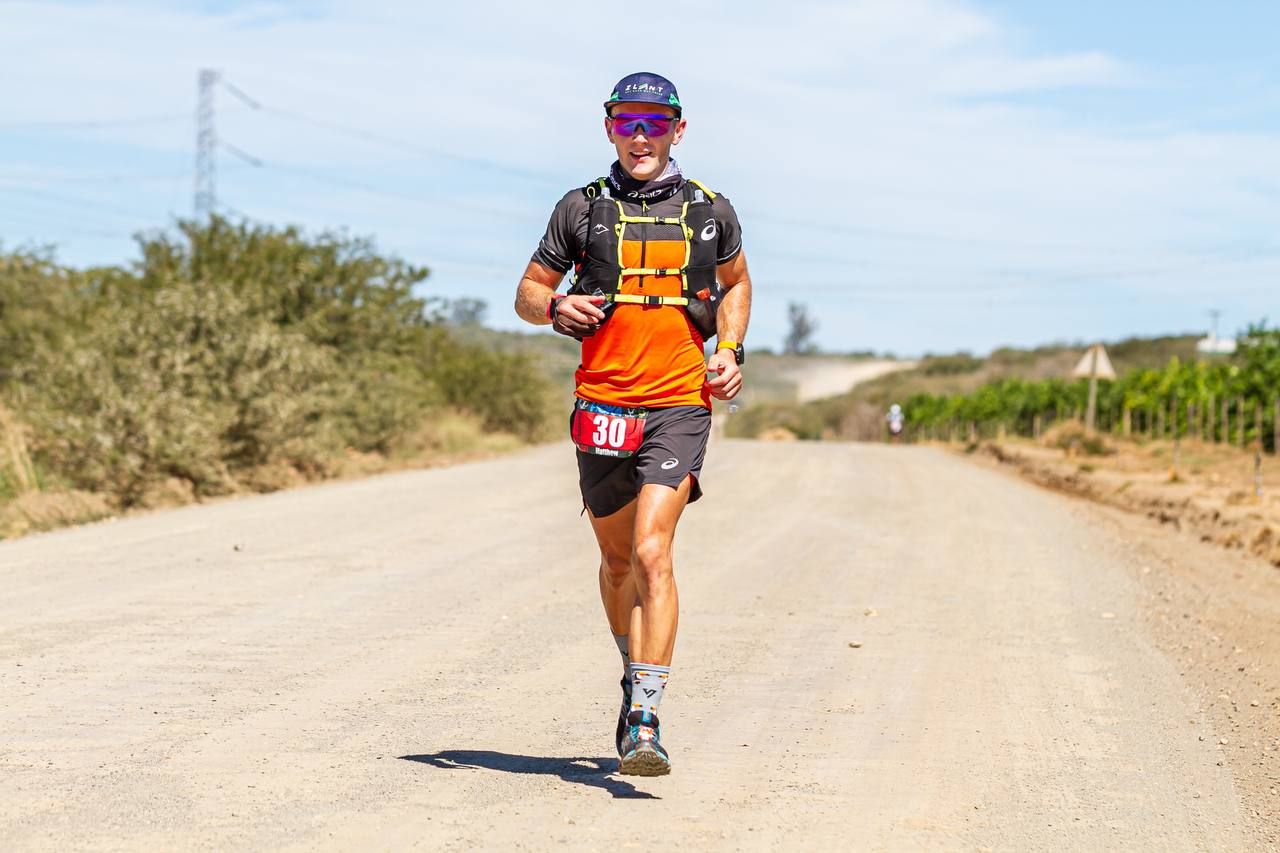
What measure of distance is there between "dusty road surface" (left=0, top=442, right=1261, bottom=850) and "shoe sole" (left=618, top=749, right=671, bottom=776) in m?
0.09

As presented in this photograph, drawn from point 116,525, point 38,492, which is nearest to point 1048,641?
point 116,525

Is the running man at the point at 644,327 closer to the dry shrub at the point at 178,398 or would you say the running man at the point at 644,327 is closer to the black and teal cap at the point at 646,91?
the black and teal cap at the point at 646,91

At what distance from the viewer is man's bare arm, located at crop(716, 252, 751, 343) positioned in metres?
5.60

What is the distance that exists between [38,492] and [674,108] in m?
13.8

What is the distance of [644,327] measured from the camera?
5.39 metres

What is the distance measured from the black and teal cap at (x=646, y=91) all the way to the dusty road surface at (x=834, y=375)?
5223 inches

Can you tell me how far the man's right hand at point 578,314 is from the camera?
17.2 ft

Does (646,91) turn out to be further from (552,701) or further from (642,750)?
(552,701)

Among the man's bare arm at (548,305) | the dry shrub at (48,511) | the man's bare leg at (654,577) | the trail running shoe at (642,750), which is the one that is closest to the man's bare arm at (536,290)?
the man's bare arm at (548,305)

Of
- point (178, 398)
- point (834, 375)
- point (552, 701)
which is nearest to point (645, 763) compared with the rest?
point (552, 701)

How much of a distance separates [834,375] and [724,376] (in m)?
142

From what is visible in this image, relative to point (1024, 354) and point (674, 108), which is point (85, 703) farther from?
point (1024, 354)

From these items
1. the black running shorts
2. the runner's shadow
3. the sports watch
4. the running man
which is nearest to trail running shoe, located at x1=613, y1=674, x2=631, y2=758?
the running man

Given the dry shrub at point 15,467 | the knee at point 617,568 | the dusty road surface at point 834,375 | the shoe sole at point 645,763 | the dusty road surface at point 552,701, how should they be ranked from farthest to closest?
the dusty road surface at point 834,375 < the dry shrub at point 15,467 < the knee at point 617,568 < the shoe sole at point 645,763 < the dusty road surface at point 552,701
